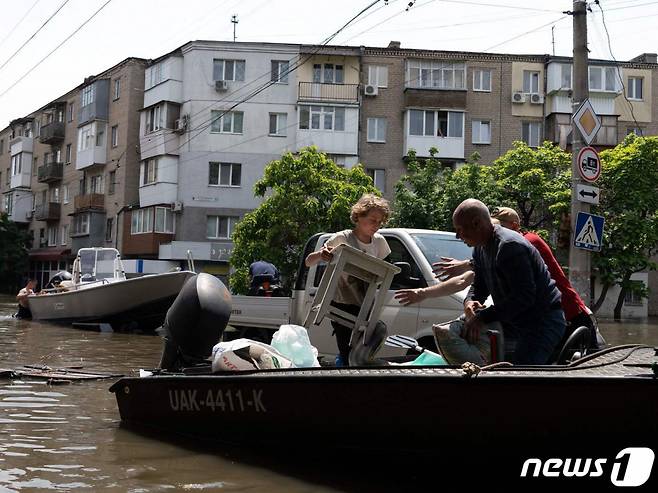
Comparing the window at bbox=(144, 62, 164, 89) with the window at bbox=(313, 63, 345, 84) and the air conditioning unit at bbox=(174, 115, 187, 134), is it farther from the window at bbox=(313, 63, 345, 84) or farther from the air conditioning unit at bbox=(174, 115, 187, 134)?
the window at bbox=(313, 63, 345, 84)

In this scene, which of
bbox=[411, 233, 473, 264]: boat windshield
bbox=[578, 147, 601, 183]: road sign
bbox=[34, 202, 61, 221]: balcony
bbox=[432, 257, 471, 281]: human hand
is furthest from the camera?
bbox=[34, 202, 61, 221]: balcony

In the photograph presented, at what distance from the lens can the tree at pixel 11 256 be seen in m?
58.0

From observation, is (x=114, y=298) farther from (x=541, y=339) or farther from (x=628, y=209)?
(x=628, y=209)

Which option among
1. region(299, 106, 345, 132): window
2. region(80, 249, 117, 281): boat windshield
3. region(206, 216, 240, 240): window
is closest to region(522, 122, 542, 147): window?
region(299, 106, 345, 132): window

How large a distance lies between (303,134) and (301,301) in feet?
111

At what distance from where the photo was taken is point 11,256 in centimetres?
5819

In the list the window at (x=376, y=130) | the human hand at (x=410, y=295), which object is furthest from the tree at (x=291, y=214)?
the human hand at (x=410, y=295)

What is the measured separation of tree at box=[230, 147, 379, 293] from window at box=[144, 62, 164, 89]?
682 inches

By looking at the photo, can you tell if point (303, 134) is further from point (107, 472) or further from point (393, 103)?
point (107, 472)

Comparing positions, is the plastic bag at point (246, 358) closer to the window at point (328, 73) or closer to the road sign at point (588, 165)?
the road sign at point (588, 165)

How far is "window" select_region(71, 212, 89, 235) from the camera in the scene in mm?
49906

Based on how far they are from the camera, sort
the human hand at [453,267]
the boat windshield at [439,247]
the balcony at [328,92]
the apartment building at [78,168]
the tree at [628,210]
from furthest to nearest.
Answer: the apartment building at [78,168]
the balcony at [328,92]
the tree at [628,210]
the boat windshield at [439,247]
the human hand at [453,267]

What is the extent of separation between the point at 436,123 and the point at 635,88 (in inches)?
470

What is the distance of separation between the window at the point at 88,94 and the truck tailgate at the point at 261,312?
1654 inches
